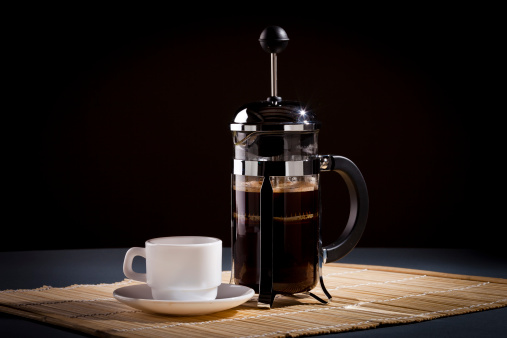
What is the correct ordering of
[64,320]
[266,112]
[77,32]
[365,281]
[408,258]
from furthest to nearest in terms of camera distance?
[77,32] < [408,258] < [365,281] < [266,112] < [64,320]

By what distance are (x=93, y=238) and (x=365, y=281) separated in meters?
1.37

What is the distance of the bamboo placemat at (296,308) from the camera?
4.02 feet

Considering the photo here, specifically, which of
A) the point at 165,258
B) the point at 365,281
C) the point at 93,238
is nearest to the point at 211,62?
the point at 93,238

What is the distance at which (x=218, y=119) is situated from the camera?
2797mm

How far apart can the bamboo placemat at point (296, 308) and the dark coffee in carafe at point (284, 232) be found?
41 mm

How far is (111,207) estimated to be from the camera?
2.84 meters

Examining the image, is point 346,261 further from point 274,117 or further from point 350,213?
point 274,117

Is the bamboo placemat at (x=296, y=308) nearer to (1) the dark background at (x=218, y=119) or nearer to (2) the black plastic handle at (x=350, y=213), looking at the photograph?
(2) the black plastic handle at (x=350, y=213)

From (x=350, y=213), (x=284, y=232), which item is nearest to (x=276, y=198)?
(x=284, y=232)

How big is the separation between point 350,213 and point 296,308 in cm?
22

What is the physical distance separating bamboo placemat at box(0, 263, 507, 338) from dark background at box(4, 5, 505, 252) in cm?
113

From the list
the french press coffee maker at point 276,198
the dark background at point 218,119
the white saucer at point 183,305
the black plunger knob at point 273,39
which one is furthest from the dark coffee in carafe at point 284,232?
the dark background at point 218,119

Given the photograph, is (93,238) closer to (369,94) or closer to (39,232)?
(39,232)

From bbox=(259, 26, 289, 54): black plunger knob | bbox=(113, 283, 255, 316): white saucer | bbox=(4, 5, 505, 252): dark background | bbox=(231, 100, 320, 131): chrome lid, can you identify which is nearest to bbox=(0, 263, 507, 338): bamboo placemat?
bbox=(113, 283, 255, 316): white saucer
